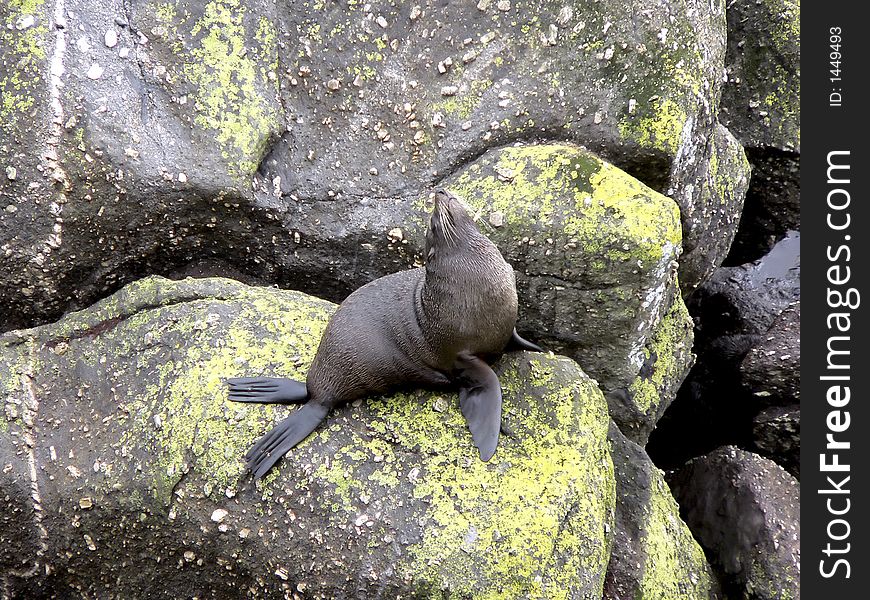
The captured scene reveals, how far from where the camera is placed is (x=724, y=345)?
18.5 ft

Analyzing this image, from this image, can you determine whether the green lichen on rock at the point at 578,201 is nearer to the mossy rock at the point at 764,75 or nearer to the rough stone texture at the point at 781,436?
the rough stone texture at the point at 781,436

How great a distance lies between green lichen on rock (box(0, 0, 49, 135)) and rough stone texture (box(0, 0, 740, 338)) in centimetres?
1

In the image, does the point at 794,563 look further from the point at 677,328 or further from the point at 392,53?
the point at 392,53

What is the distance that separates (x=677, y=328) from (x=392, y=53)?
2451 mm

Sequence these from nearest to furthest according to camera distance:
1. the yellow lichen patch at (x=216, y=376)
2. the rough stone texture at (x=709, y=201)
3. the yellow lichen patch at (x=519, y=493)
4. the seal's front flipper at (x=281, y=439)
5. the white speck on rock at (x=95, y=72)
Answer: the yellow lichen patch at (x=519, y=493)
the seal's front flipper at (x=281, y=439)
the yellow lichen patch at (x=216, y=376)
the white speck on rock at (x=95, y=72)
the rough stone texture at (x=709, y=201)

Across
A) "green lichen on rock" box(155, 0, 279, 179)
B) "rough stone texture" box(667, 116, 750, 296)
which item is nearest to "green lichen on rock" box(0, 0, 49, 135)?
"green lichen on rock" box(155, 0, 279, 179)


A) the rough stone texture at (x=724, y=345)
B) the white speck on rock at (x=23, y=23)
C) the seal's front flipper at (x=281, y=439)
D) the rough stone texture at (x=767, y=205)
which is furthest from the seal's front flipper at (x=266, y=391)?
the rough stone texture at (x=767, y=205)

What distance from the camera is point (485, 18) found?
441 centimetres

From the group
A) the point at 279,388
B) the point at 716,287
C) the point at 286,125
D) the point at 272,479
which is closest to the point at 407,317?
the point at 279,388

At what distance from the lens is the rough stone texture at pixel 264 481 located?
3.25 meters

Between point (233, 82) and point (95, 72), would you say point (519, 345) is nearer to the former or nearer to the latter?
point (233, 82)

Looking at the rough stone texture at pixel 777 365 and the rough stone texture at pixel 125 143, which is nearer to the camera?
the rough stone texture at pixel 125 143

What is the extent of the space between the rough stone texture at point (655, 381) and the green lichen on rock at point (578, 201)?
80 centimetres

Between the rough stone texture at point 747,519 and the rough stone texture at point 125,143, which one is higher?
the rough stone texture at point 125,143
